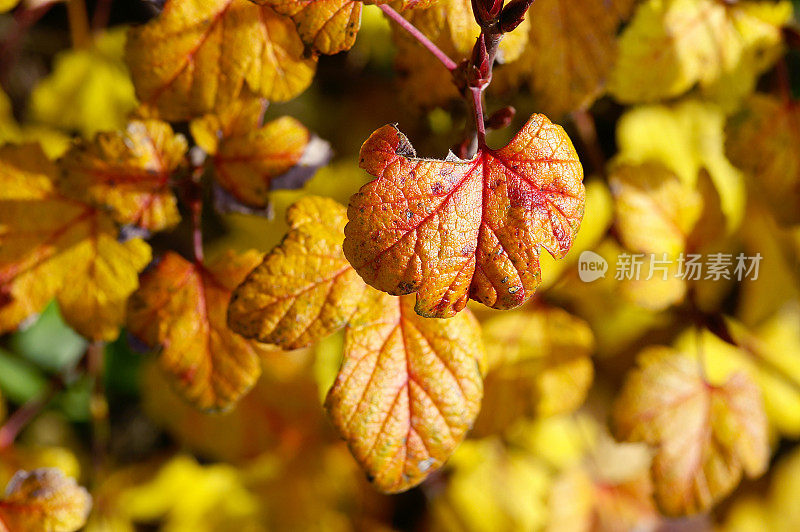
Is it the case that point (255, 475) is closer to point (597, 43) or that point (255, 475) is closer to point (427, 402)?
point (427, 402)

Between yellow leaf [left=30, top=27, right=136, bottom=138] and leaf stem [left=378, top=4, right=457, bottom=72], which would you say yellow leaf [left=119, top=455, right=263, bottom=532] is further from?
leaf stem [left=378, top=4, right=457, bottom=72]

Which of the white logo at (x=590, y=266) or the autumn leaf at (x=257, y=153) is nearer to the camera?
the autumn leaf at (x=257, y=153)

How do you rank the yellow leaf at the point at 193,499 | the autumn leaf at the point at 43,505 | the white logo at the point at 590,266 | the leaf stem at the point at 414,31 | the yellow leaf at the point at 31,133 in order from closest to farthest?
the leaf stem at the point at 414,31 → the autumn leaf at the point at 43,505 → the white logo at the point at 590,266 → the yellow leaf at the point at 31,133 → the yellow leaf at the point at 193,499

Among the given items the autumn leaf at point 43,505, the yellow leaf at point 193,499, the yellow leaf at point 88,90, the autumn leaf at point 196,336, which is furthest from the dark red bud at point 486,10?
the yellow leaf at point 193,499

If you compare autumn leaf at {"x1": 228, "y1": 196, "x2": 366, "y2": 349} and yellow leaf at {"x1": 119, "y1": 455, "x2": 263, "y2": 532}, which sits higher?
autumn leaf at {"x1": 228, "y1": 196, "x2": 366, "y2": 349}

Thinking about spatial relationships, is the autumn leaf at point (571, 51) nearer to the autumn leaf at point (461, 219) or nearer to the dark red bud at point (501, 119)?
the dark red bud at point (501, 119)

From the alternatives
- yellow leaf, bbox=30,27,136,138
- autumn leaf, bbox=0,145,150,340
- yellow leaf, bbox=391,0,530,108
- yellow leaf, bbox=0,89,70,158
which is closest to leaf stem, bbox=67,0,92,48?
yellow leaf, bbox=30,27,136,138
